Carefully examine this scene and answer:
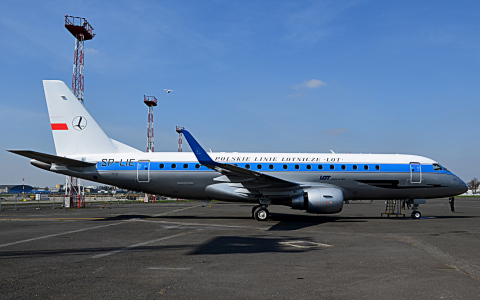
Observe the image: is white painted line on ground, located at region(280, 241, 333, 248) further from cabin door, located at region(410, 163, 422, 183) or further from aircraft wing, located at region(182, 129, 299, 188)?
cabin door, located at region(410, 163, 422, 183)

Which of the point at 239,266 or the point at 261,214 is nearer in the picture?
the point at 239,266

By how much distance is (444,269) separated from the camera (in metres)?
7.51

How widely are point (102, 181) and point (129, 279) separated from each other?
15413 millimetres

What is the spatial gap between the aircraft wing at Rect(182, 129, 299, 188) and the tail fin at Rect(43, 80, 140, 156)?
7059 mm

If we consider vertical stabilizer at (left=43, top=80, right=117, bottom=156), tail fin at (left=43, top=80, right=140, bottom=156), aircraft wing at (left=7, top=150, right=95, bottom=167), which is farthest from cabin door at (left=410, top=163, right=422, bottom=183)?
aircraft wing at (left=7, top=150, right=95, bottom=167)

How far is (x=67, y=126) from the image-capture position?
21.2 m

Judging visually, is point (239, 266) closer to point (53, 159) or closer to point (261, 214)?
point (261, 214)

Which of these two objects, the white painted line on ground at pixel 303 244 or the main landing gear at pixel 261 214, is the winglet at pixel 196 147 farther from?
the white painted line on ground at pixel 303 244

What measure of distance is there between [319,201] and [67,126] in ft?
50.7


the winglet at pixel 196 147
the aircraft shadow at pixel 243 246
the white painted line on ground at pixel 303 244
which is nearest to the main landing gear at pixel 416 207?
the aircraft shadow at pixel 243 246

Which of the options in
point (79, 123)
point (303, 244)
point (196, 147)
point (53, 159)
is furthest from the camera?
point (79, 123)

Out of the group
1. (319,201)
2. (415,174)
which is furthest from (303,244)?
(415,174)

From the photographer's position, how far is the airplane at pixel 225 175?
19797mm

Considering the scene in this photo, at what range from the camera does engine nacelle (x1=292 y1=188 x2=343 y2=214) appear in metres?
17.8
